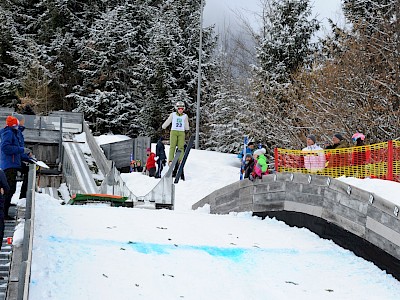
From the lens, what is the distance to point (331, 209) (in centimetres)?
759

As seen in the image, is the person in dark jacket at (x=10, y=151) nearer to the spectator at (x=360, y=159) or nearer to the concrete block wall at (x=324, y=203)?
the concrete block wall at (x=324, y=203)

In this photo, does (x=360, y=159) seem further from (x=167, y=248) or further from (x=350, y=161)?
(x=167, y=248)

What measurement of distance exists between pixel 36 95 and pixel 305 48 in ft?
67.1

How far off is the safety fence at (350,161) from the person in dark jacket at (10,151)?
16.4ft

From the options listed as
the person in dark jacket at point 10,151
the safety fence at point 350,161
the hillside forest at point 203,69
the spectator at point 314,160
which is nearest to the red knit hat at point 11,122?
the person in dark jacket at point 10,151

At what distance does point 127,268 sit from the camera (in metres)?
5.64

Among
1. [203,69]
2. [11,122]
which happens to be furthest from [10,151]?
[203,69]

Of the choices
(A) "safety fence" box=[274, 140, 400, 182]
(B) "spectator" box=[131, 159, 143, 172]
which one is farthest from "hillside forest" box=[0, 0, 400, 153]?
(A) "safety fence" box=[274, 140, 400, 182]

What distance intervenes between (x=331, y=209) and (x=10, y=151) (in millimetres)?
5051

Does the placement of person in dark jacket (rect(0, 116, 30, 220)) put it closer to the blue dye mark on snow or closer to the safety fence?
the blue dye mark on snow

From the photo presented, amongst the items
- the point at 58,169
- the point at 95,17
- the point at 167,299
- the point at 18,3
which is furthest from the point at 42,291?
the point at 18,3

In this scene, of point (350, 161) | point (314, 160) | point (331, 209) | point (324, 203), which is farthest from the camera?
point (314, 160)

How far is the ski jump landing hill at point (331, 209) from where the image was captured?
6.15m

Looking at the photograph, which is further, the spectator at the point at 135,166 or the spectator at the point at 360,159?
the spectator at the point at 135,166
